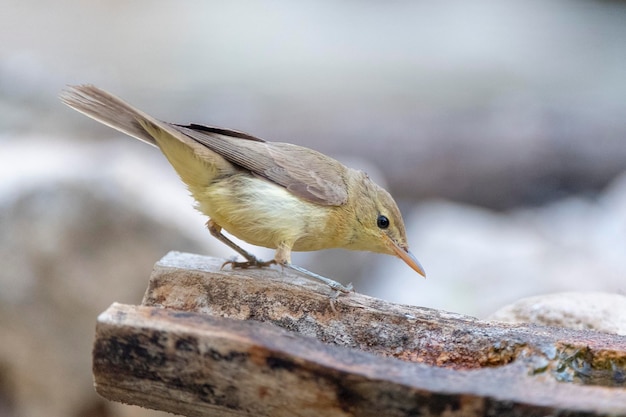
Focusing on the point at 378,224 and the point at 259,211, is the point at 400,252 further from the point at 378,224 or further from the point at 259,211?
the point at 259,211

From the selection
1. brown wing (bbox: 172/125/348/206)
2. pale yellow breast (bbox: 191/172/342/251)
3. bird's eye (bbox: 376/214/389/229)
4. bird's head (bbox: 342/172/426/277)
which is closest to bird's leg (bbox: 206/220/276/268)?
pale yellow breast (bbox: 191/172/342/251)

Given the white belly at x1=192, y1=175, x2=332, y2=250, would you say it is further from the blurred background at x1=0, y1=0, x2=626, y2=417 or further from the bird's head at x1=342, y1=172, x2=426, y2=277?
the blurred background at x1=0, y1=0, x2=626, y2=417

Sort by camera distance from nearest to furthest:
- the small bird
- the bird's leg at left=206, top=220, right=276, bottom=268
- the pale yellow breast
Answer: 1. the small bird
2. the pale yellow breast
3. the bird's leg at left=206, top=220, right=276, bottom=268

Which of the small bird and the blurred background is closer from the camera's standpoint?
the small bird

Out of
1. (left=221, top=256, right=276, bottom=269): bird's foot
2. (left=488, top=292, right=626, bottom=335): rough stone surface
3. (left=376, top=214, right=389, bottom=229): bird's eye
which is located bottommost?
(left=221, top=256, right=276, bottom=269): bird's foot

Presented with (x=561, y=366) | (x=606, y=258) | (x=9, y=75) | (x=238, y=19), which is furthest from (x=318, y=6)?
(x=561, y=366)

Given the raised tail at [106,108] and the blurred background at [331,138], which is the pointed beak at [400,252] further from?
the blurred background at [331,138]

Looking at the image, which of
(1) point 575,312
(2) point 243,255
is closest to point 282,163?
(2) point 243,255
